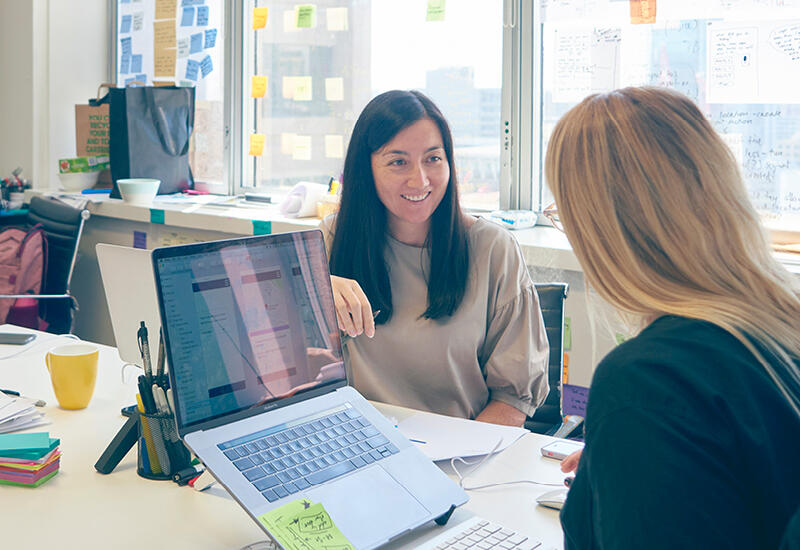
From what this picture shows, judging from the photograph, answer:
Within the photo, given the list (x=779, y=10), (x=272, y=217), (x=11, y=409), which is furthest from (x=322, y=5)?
(x=11, y=409)

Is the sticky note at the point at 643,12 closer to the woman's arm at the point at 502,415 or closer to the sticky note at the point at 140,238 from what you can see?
the woman's arm at the point at 502,415

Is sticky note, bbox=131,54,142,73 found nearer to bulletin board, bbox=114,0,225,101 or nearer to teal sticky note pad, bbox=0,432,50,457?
bulletin board, bbox=114,0,225,101

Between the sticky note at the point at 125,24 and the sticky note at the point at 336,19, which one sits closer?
the sticky note at the point at 336,19

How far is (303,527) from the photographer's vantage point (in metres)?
0.97

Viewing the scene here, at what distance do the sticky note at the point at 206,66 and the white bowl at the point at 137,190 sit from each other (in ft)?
2.03

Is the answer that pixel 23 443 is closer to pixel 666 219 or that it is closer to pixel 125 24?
pixel 666 219

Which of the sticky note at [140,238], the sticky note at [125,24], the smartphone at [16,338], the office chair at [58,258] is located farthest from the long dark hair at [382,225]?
the sticky note at [125,24]

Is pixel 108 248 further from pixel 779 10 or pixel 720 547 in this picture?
pixel 779 10

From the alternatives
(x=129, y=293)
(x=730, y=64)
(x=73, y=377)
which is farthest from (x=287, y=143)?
(x=73, y=377)

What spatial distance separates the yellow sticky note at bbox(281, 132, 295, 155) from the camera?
342cm

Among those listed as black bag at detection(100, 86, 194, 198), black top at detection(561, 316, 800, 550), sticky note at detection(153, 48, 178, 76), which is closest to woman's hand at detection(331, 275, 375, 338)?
black top at detection(561, 316, 800, 550)

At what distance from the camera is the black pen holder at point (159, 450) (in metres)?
1.22

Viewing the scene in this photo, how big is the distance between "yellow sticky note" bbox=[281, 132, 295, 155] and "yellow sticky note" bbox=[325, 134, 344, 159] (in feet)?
0.68

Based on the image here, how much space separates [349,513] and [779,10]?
6.45ft
